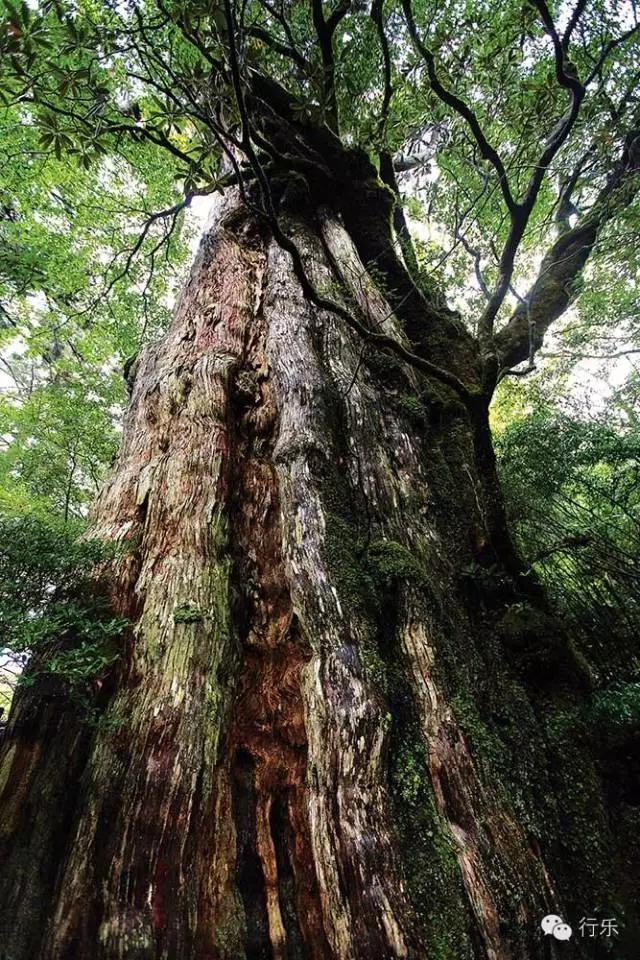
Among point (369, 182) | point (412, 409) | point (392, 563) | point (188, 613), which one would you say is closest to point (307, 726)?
point (188, 613)

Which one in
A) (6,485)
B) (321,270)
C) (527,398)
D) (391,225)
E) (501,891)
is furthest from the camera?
(6,485)

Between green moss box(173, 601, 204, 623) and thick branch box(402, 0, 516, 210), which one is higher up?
thick branch box(402, 0, 516, 210)

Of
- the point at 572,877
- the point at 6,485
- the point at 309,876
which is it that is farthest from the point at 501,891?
the point at 6,485

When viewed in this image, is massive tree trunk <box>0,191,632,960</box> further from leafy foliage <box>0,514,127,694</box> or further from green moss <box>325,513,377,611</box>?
leafy foliage <box>0,514,127,694</box>

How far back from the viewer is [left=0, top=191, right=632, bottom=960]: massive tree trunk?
168 cm

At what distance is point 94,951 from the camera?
5.01 feet

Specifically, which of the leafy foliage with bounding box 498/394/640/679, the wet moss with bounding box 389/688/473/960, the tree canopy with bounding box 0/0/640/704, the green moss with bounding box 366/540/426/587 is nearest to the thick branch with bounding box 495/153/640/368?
the tree canopy with bounding box 0/0/640/704

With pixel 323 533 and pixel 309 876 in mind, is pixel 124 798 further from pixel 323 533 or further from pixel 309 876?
pixel 323 533

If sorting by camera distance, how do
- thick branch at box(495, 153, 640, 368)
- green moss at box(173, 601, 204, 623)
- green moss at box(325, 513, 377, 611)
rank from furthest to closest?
thick branch at box(495, 153, 640, 368)
green moss at box(325, 513, 377, 611)
green moss at box(173, 601, 204, 623)

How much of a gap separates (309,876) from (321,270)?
189 inches

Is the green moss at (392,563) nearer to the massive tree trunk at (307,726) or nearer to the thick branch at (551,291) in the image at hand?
the massive tree trunk at (307,726)

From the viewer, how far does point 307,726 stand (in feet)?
6.97

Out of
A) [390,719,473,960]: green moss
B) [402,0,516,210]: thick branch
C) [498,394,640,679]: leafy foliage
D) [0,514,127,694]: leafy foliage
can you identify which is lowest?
[390,719,473,960]: green moss

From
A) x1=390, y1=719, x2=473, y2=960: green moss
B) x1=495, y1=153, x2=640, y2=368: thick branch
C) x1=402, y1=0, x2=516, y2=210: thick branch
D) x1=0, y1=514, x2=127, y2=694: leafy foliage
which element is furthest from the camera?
x1=495, y1=153, x2=640, y2=368: thick branch
